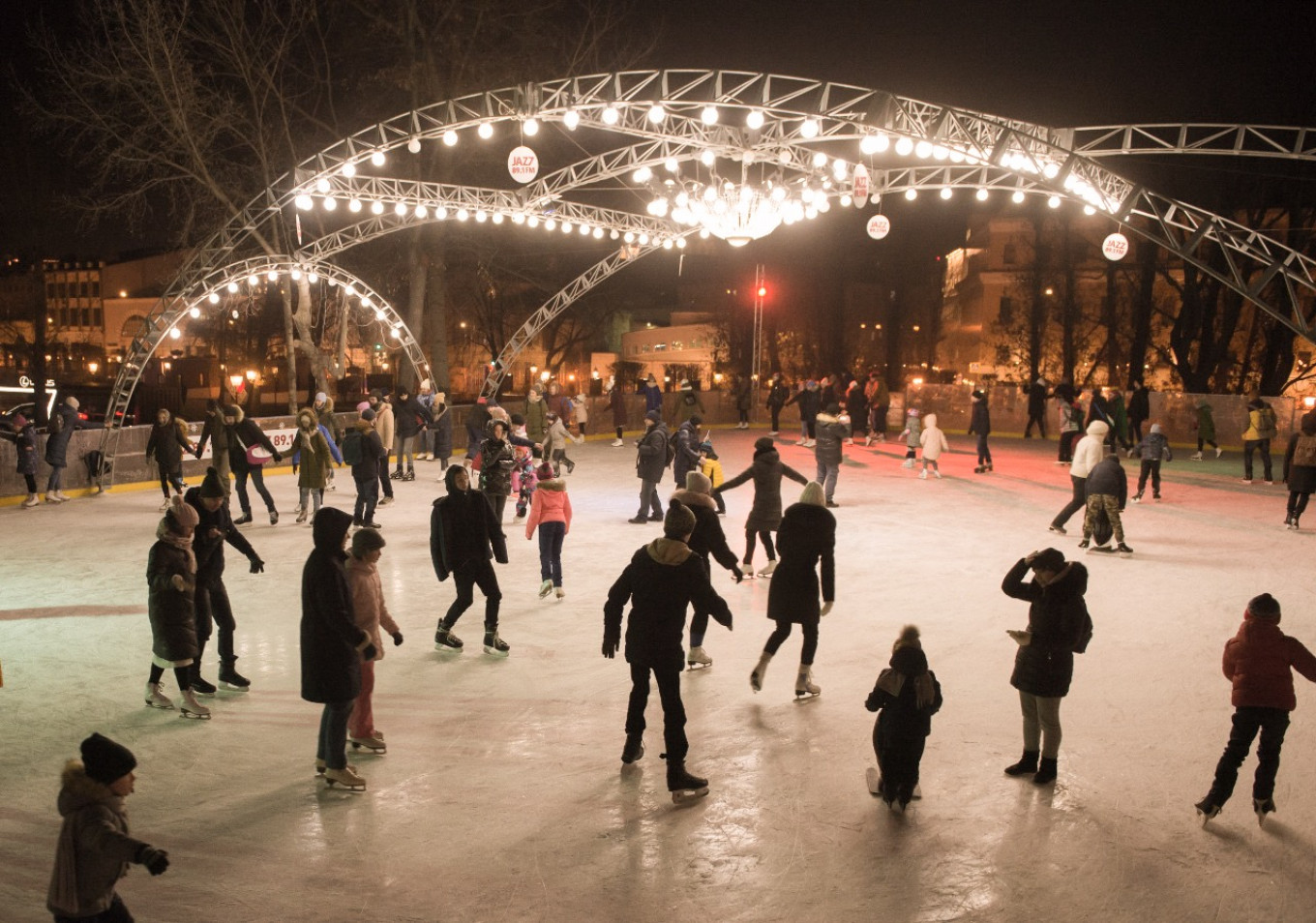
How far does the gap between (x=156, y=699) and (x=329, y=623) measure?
7.48ft

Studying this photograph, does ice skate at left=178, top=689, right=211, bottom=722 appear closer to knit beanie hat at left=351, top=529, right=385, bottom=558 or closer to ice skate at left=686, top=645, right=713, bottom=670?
knit beanie hat at left=351, top=529, right=385, bottom=558

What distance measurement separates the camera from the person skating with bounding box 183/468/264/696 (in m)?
6.72

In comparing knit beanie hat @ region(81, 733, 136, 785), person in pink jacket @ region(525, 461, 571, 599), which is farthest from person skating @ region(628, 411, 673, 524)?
knit beanie hat @ region(81, 733, 136, 785)

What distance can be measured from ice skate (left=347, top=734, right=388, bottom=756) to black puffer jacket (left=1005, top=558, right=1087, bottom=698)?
137 inches

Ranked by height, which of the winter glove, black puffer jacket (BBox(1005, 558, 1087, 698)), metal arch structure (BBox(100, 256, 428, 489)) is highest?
metal arch structure (BBox(100, 256, 428, 489))

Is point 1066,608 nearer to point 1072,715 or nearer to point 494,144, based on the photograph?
point 1072,715

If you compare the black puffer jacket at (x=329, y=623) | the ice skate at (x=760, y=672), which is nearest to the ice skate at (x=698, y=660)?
the ice skate at (x=760, y=672)

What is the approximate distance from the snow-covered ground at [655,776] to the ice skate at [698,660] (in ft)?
0.64

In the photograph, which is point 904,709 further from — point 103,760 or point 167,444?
point 167,444

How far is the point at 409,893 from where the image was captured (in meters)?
4.28

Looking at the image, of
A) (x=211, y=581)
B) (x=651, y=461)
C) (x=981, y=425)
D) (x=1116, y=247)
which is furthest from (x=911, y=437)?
(x=211, y=581)

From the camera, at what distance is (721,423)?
1241 inches

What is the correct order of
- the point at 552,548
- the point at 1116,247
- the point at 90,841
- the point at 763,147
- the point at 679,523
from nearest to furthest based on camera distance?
1. the point at 90,841
2. the point at 679,523
3. the point at 552,548
4. the point at 763,147
5. the point at 1116,247

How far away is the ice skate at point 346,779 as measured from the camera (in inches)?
206
